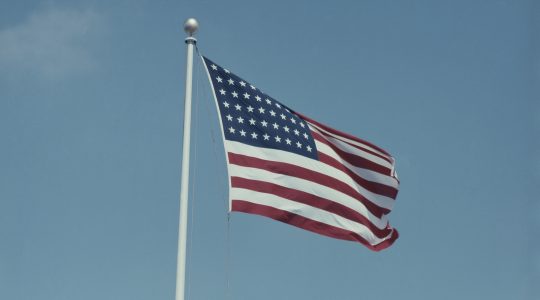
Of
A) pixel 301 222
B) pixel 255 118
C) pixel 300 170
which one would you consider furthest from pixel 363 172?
pixel 255 118

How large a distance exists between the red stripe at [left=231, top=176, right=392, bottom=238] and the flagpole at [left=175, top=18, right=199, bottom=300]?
107 centimetres

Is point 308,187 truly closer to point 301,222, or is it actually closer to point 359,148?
point 301,222

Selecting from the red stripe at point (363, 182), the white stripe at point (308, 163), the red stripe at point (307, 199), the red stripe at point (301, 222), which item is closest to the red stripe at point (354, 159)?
the red stripe at point (363, 182)

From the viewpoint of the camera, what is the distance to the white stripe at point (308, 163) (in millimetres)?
18816

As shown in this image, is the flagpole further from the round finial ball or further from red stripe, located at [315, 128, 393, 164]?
red stripe, located at [315, 128, 393, 164]

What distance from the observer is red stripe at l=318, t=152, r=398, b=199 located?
20641 mm

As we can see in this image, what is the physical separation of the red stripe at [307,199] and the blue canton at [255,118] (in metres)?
0.97

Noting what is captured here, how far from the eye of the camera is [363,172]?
2133 cm

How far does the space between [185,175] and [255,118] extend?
275 cm

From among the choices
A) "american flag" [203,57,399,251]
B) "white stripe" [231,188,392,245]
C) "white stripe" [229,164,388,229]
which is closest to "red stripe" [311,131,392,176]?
"american flag" [203,57,399,251]

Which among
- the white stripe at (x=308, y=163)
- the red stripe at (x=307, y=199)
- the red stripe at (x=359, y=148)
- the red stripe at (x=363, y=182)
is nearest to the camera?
the red stripe at (x=307, y=199)

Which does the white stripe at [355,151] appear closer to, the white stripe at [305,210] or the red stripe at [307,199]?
the red stripe at [307,199]

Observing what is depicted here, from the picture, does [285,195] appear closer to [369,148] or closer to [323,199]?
[323,199]
